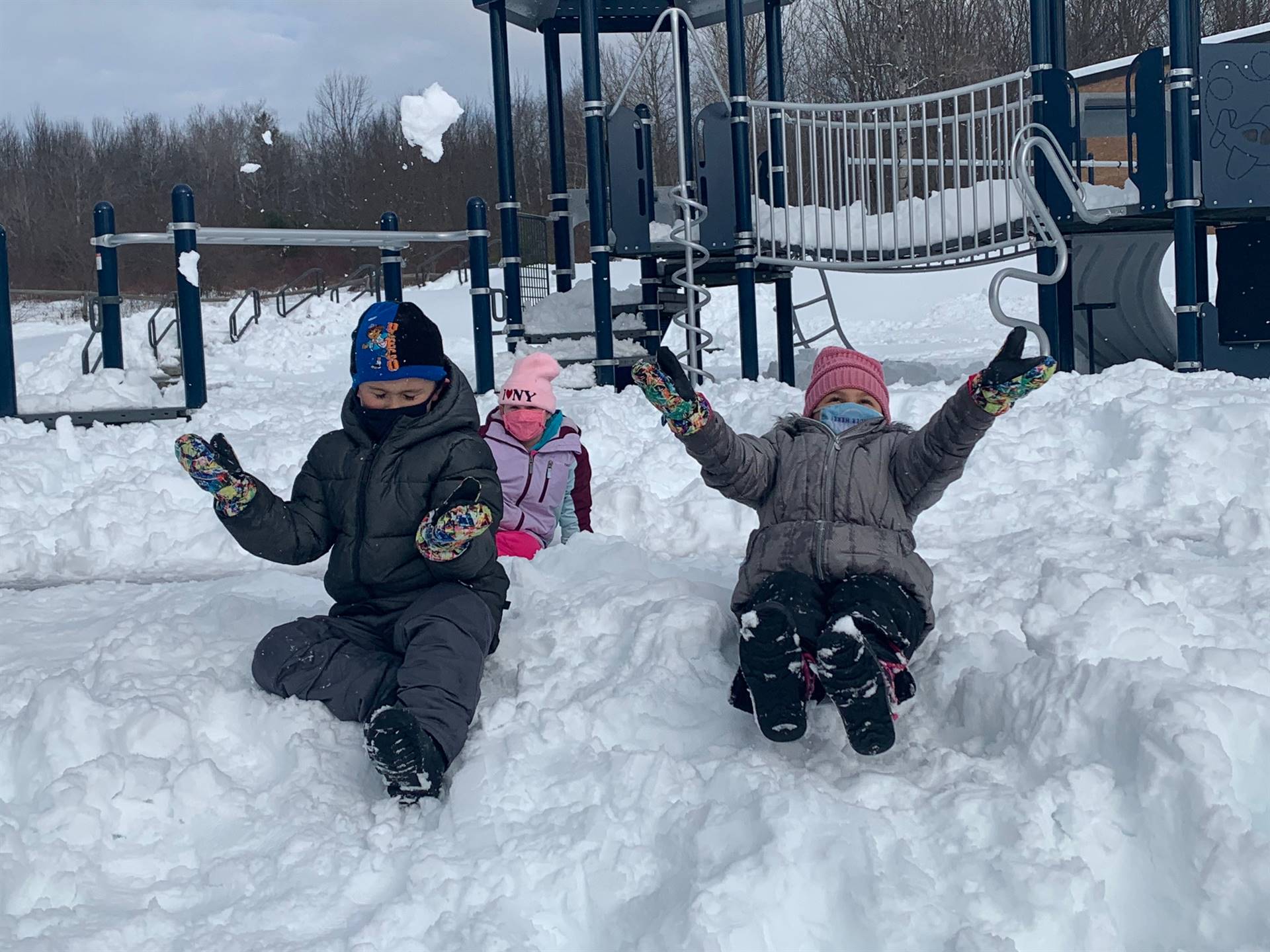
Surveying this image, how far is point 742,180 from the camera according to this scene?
9.20 metres

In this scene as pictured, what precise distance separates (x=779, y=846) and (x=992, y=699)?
86 centimetres

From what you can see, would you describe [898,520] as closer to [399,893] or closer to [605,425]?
[399,893]

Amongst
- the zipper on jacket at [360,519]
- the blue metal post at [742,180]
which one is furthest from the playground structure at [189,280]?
the zipper on jacket at [360,519]

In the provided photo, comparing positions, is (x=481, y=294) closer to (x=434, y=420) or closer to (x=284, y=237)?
(x=284, y=237)

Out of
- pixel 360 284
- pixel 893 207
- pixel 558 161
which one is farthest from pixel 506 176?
pixel 360 284

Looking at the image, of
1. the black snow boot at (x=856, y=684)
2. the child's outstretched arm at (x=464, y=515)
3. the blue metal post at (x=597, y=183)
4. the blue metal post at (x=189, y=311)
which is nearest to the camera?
the black snow boot at (x=856, y=684)

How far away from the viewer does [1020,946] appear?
223 centimetres

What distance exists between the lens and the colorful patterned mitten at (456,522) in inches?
127

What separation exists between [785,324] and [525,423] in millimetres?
5810

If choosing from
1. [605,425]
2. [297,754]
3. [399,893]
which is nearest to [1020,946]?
[399,893]

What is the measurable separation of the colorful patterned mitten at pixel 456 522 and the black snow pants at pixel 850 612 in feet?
2.40

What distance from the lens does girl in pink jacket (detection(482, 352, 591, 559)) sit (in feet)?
16.6

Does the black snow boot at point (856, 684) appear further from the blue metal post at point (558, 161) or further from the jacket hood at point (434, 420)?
the blue metal post at point (558, 161)

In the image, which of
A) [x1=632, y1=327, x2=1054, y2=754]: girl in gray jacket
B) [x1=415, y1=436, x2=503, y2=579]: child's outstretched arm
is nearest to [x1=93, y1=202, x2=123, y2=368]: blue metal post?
[x1=415, y1=436, x2=503, y2=579]: child's outstretched arm
